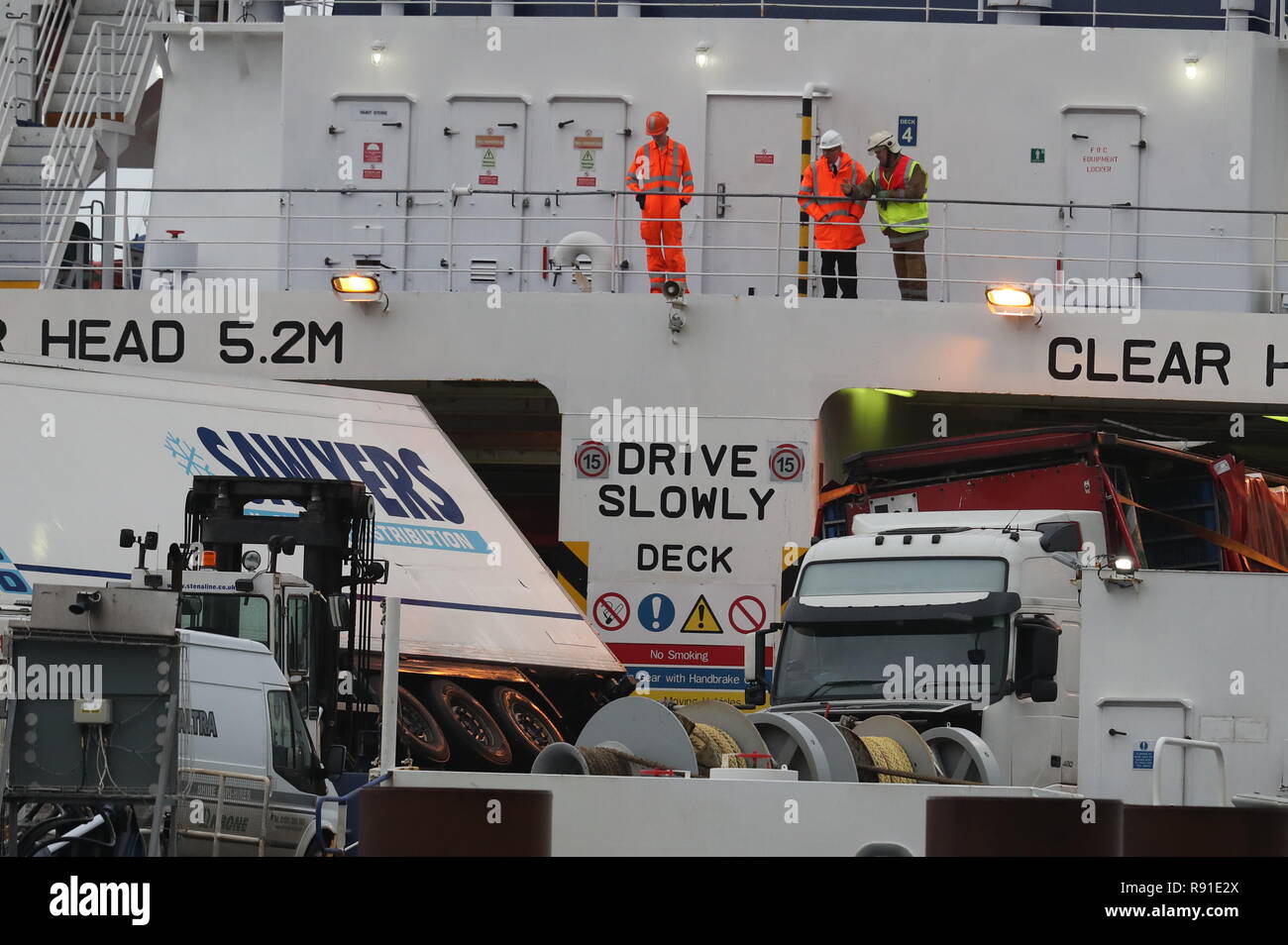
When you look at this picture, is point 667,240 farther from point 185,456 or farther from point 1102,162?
point 185,456

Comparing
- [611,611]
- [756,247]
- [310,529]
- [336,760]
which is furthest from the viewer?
[756,247]

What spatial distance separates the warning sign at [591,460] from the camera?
18.8 metres

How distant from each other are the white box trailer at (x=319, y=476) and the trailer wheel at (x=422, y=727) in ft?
0.13

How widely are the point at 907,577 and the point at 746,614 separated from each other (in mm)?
4307

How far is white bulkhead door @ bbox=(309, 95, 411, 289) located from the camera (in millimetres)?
21359

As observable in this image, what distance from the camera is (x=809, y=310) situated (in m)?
19.0

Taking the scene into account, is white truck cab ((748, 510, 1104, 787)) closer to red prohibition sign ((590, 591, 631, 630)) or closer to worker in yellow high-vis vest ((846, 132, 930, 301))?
red prohibition sign ((590, 591, 631, 630))

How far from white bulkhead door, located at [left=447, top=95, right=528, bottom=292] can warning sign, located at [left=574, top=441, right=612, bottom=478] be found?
116 inches

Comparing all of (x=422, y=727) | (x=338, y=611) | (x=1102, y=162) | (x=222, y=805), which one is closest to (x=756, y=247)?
(x=1102, y=162)

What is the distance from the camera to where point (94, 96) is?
79.0ft

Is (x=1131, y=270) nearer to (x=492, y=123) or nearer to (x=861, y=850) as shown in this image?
(x=492, y=123)

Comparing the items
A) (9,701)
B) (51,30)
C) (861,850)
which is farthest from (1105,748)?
(51,30)

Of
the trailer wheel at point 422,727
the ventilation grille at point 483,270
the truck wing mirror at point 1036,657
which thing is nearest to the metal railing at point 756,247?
the ventilation grille at point 483,270

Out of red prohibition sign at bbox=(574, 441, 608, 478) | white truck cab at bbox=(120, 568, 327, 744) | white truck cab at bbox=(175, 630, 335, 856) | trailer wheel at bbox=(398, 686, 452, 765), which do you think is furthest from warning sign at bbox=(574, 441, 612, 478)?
white truck cab at bbox=(175, 630, 335, 856)
